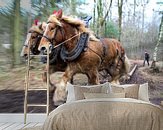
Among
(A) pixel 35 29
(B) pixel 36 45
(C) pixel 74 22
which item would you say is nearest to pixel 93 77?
(C) pixel 74 22

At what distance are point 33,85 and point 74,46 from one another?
0.91 m

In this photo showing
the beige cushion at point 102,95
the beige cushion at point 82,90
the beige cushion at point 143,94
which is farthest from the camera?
the beige cushion at point 143,94

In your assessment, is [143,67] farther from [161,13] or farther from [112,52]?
[161,13]

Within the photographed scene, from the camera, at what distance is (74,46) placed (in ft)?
15.4

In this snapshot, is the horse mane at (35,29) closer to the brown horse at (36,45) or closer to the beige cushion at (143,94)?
the brown horse at (36,45)

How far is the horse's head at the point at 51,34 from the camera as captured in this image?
466 centimetres

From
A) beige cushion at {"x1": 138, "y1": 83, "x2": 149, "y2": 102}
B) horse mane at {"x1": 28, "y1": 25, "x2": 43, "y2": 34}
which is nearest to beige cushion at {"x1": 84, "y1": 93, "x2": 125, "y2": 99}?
beige cushion at {"x1": 138, "y1": 83, "x2": 149, "y2": 102}

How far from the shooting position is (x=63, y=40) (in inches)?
186

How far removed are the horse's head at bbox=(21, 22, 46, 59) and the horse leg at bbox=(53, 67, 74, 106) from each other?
0.56 metres

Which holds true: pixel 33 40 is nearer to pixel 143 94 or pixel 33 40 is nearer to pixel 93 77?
pixel 93 77

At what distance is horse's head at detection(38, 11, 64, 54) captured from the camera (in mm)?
4660

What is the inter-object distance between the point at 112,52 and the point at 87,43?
0.42 m

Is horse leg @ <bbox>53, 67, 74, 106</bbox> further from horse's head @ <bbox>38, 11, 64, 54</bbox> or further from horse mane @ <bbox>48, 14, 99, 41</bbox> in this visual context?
horse mane @ <bbox>48, 14, 99, 41</bbox>

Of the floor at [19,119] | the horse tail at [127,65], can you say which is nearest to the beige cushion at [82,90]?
the horse tail at [127,65]
